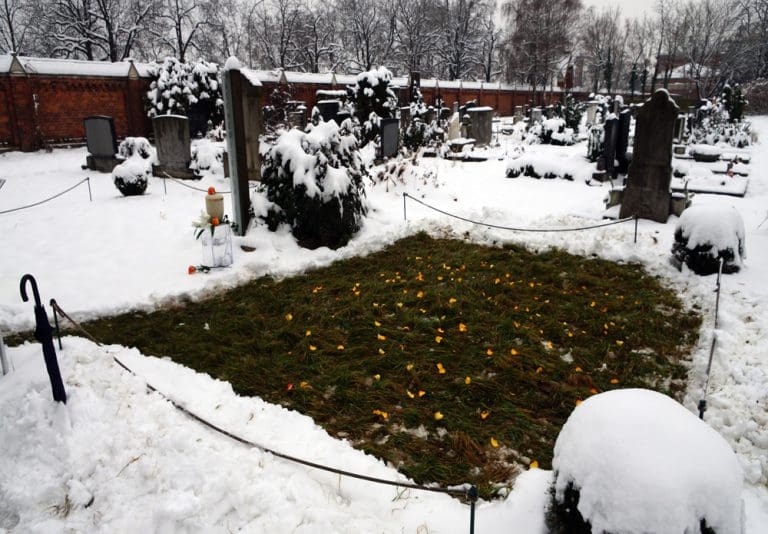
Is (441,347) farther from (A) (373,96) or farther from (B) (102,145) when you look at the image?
(A) (373,96)

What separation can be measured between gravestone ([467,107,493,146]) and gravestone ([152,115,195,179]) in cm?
1198

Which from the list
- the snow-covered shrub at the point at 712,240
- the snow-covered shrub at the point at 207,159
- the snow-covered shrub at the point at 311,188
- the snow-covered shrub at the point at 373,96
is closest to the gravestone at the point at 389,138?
the snow-covered shrub at the point at 373,96

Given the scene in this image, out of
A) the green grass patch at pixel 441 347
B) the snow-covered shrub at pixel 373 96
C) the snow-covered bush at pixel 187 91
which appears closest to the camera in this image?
the green grass patch at pixel 441 347

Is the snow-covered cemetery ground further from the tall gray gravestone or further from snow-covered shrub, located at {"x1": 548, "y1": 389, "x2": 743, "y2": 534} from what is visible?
the tall gray gravestone

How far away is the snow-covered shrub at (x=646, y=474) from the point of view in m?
2.04

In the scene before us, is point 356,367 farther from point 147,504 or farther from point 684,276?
point 684,276

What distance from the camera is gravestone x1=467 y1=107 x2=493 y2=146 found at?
69.0 ft

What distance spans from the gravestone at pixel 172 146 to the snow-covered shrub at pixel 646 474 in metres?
13.6

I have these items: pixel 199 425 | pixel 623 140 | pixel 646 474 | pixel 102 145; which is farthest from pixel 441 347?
pixel 102 145

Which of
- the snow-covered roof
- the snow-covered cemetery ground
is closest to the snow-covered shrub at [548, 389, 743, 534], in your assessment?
the snow-covered cemetery ground

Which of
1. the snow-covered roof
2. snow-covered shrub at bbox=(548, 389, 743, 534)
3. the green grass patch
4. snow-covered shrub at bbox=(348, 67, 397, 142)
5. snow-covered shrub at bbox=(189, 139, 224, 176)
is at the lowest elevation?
the green grass patch

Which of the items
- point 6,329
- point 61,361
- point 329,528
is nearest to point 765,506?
point 329,528

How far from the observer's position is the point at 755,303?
19.0ft

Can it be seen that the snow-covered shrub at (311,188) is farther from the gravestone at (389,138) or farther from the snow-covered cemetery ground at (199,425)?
the gravestone at (389,138)
